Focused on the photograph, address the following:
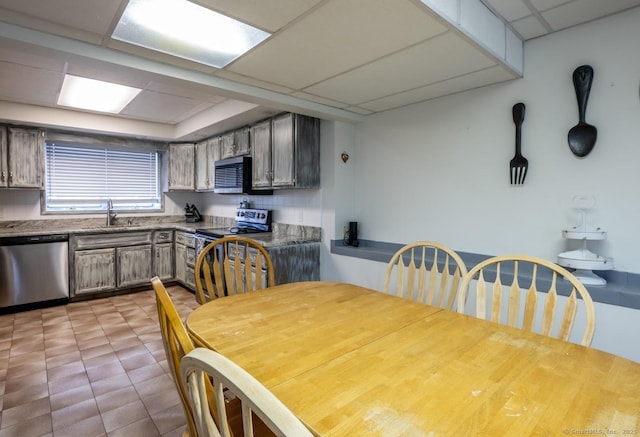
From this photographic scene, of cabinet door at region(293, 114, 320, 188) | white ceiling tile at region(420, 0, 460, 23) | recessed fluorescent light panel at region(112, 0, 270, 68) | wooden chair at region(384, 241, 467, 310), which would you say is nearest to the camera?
white ceiling tile at region(420, 0, 460, 23)

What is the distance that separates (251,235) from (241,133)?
1.26m

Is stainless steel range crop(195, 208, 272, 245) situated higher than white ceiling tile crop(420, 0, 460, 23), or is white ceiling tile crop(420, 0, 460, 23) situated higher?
white ceiling tile crop(420, 0, 460, 23)

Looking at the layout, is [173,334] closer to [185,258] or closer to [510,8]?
[510,8]

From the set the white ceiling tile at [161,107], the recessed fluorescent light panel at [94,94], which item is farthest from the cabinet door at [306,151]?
the recessed fluorescent light panel at [94,94]

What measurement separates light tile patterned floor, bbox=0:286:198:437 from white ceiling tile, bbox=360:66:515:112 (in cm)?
277

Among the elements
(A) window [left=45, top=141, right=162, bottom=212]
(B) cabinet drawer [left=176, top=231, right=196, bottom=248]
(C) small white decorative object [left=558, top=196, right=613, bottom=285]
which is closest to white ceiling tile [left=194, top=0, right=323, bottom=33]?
(C) small white decorative object [left=558, top=196, right=613, bottom=285]

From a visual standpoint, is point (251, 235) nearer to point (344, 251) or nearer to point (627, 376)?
point (344, 251)

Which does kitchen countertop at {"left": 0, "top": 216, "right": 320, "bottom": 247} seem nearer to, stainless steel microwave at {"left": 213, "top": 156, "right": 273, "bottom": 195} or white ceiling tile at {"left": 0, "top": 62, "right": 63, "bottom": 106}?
stainless steel microwave at {"left": 213, "top": 156, "right": 273, "bottom": 195}

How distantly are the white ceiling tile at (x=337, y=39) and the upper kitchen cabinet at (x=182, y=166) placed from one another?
10.3 ft

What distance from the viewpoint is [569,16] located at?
6.55 ft

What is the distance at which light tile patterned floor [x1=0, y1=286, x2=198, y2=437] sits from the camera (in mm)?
1899

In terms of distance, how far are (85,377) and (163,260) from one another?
2501 mm

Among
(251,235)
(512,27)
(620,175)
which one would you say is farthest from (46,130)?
(620,175)

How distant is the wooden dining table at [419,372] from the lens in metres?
0.79
